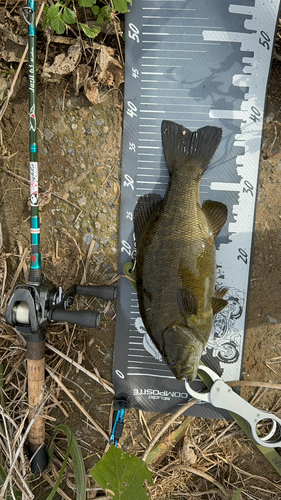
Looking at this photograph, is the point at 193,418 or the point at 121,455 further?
the point at 193,418

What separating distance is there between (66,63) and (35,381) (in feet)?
6.53

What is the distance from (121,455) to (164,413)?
612 millimetres

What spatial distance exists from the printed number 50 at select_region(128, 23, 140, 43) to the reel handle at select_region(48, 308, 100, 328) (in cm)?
170

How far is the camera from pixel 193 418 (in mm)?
2363

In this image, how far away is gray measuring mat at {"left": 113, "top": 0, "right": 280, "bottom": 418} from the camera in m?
2.17

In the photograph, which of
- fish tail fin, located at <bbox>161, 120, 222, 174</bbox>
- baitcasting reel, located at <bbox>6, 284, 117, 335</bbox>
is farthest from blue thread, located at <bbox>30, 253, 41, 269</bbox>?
fish tail fin, located at <bbox>161, 120, 222, 174</bbox>


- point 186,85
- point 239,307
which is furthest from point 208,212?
point 186,85

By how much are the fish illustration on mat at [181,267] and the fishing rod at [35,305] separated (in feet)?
0.98

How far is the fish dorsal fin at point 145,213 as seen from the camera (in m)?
2.16

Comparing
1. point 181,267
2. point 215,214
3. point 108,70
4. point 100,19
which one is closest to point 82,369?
point 181,267

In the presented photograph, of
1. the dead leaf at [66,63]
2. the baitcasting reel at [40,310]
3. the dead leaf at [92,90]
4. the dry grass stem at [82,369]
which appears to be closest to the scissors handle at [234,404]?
the dry grass stem at [82,369]

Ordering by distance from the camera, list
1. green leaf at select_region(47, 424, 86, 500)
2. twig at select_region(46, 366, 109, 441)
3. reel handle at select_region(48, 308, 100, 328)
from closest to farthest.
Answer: reel handle at select_region(48, 308, 100, 328) → green leaf at select_region(47, 424, 86, 500) → twig at select_region(46, 366, 109, 441)

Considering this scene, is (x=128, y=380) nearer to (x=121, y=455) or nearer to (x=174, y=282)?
(x=121, y=455)

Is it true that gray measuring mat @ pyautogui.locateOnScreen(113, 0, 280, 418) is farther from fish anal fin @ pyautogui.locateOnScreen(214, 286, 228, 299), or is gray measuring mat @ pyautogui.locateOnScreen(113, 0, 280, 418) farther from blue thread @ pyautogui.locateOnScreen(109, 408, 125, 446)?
blue thread @ pyautogui.locateOnScreen(109, 408, 125, 446)
